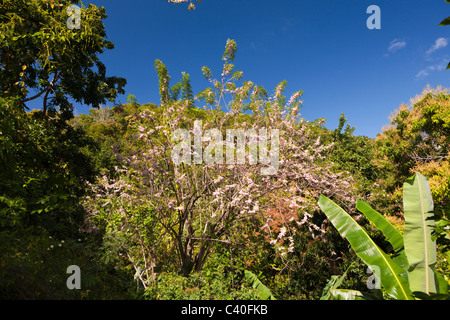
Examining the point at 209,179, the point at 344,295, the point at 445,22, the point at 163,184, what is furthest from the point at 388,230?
the point at 163,184

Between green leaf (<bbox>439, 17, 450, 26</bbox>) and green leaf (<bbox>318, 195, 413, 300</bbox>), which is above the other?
green leaf (<bbox>439, 17, 450, 26</bbox>)

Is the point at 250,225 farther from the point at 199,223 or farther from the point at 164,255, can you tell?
the point at 164,255

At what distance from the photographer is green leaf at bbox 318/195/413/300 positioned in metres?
2.80

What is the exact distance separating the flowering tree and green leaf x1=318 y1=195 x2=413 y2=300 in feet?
5.19

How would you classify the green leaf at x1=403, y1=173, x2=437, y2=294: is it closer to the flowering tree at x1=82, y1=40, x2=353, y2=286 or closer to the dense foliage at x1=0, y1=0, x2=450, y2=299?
the dense foliage at x1=0, y1=0, x2=450, y2=299

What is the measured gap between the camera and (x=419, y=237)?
→ 281cm

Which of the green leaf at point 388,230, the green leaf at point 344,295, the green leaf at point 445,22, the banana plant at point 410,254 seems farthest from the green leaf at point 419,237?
the green leaf at point 445,22

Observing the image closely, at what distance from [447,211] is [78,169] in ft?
25.7

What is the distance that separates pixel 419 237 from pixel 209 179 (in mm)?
4543

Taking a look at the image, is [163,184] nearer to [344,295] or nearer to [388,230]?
[344,295]

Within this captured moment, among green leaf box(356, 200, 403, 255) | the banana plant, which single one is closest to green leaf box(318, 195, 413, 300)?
the banana plant

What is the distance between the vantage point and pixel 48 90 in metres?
5.78

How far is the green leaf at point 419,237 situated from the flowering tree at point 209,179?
248 cm
